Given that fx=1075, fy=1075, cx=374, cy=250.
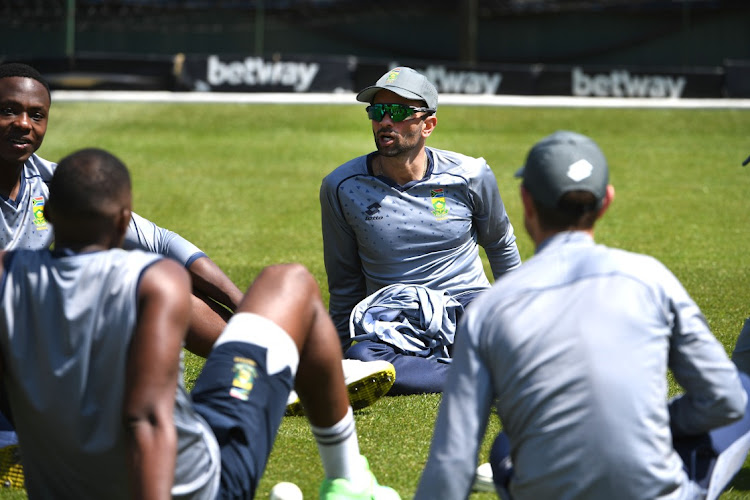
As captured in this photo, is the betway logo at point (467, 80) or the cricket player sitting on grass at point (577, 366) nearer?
the cricket player sitting on grass at point (577, 366)

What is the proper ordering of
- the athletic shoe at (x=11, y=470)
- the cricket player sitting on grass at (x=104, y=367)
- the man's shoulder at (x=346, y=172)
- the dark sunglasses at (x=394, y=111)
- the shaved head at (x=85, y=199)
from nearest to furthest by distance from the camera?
the cricket player sitting on grass at (x=104, y=367) < the shaved head at (x=85, y=199) < the athletic shoe at (x=11, y=470) < the dark sunglasses at (x=394, y=111) < the man's shoulder at (x=346, y=172)

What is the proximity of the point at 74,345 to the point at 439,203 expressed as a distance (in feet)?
11.0

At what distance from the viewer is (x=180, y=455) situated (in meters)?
2.92

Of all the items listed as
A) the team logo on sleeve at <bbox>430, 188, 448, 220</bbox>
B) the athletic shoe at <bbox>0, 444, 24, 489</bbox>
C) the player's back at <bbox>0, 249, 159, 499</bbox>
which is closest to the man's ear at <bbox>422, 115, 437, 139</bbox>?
the team logo on sleeve at <bbox>430, 188, 448, 220</bbox>

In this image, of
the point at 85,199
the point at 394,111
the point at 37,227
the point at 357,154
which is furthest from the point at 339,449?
the point at 357,154

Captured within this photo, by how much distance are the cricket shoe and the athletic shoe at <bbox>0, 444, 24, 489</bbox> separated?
1207 mm

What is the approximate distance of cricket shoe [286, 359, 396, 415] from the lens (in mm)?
4969

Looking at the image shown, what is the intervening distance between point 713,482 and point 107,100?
63.7ft

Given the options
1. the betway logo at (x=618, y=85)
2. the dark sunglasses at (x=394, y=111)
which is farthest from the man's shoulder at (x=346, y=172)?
the betway logo at (x=618, y=85)

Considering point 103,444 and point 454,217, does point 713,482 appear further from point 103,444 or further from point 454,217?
point 454,217

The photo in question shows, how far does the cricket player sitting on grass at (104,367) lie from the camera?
2766mm

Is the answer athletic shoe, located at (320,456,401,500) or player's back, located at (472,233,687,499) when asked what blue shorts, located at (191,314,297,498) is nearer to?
athletic shoe, located at (320,456,401,500)

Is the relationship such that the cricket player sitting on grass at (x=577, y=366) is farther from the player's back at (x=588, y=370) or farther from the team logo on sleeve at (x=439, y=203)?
the team logo on sleeve at (x=439, y=203)

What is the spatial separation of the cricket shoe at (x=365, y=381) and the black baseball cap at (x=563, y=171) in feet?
6.96
